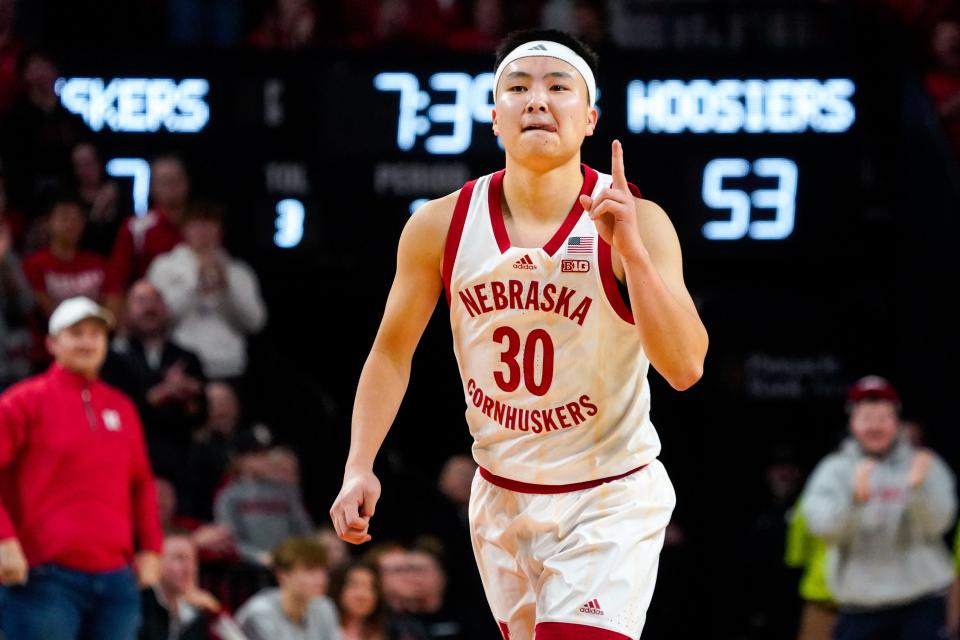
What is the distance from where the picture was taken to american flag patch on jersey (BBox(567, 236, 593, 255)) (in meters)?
5.18

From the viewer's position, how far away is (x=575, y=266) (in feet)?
17.0

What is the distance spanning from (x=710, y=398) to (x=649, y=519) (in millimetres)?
9797

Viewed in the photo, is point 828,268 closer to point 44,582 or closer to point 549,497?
point 44,582

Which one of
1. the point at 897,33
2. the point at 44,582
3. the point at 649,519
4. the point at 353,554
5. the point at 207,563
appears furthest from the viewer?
the point at 897,33

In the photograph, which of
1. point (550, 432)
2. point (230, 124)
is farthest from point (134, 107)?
point (550, 432)

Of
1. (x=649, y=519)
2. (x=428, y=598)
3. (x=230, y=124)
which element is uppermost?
(x=230, y=124)

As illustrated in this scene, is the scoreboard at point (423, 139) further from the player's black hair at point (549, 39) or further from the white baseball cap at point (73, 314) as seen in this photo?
the player's black hair at point (549, 39)

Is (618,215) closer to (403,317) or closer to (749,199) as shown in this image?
(403,317)

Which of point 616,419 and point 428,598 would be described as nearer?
point 616,419

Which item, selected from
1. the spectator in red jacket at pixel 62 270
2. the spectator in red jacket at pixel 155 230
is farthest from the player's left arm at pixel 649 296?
the spectator in red jacket at pixel 155 230

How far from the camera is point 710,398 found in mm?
14906

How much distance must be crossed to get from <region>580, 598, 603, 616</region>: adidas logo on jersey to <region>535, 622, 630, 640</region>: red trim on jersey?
0.04 metres

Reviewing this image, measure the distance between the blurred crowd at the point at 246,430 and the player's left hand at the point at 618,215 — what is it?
4.68 m

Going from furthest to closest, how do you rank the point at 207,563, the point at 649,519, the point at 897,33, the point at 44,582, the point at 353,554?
the point at 897,33, the point at 353,554, the point at 207,563, the point at 44,582, the point at 649,519
